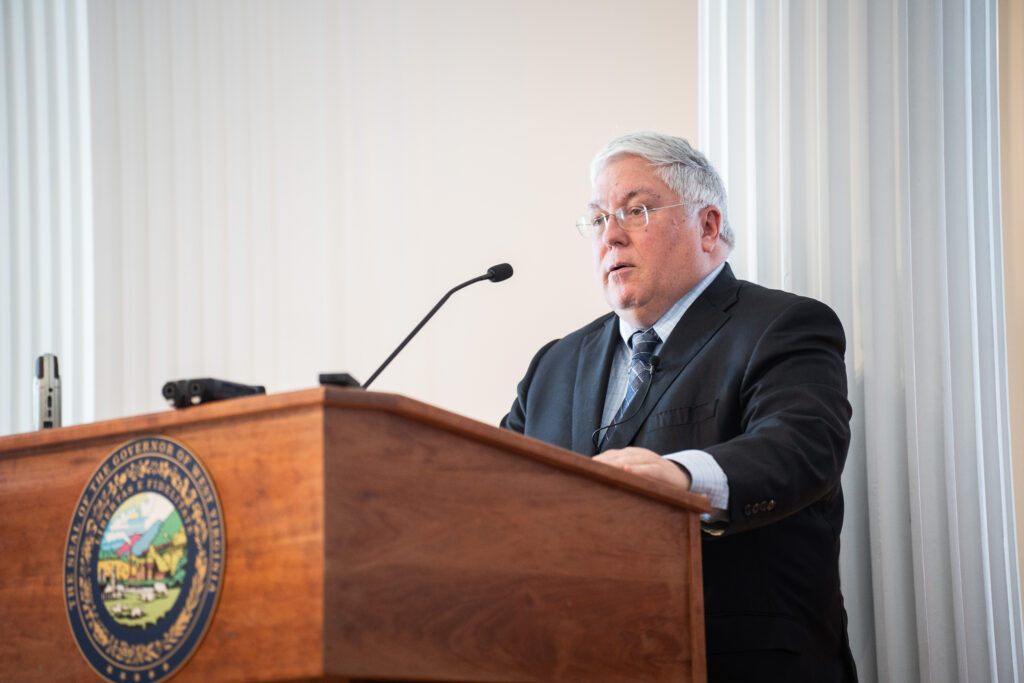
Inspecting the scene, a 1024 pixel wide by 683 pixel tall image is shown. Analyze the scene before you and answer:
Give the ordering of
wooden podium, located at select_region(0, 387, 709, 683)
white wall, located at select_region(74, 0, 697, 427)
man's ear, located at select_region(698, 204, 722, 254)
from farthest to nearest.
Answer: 1. white wall, located at select_region(74, 0, 697, 427)
2. man's ear, located at select_region(698, 204, 722, 254)
3. wooden podium, located at select_region(0, 387, 709, 683)

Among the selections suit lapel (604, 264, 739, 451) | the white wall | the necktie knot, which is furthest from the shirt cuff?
the white wall

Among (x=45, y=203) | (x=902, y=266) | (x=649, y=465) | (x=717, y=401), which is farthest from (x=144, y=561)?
(x=45, y=203)

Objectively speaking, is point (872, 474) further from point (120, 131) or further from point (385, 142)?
point (120, 131)

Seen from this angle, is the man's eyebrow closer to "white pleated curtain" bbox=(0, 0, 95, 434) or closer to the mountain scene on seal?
the mountain scene on seal

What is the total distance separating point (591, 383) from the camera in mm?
2861

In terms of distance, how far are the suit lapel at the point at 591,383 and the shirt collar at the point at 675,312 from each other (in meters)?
0.05

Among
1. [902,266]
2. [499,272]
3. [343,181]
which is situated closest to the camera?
[499,272]

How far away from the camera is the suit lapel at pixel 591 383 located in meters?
2.76

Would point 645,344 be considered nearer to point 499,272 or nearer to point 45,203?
point 499,272

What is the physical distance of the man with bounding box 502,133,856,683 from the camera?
2.06 m

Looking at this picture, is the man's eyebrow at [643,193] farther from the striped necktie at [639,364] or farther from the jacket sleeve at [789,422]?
the jacket sleeve at [789,422]

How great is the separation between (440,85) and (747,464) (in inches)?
98.6

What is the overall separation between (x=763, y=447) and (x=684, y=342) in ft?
2.11

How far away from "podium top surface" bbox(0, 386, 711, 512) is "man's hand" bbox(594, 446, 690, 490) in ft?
0.15
